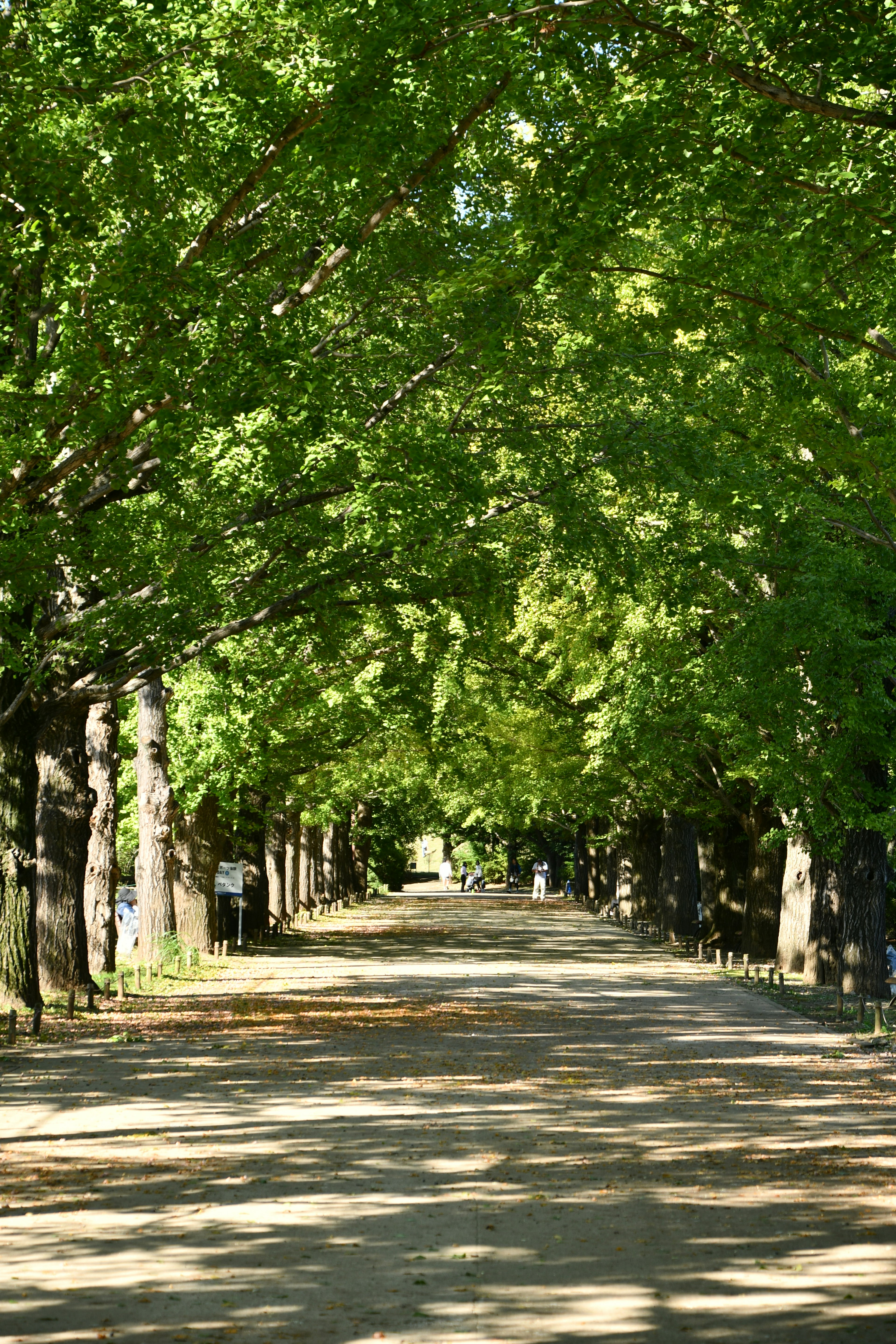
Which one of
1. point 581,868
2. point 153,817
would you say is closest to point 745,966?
point 153,817

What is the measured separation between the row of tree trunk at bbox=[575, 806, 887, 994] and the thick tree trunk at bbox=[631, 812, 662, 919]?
0.04m

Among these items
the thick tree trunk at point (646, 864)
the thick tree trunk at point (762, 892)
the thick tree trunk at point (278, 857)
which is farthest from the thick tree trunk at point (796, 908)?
the thick tree trunk at point (278, 857)

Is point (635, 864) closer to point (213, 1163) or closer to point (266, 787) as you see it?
point (266, 787)

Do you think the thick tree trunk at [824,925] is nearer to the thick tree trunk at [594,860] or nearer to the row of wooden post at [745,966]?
the row of wooden post at [745,966]

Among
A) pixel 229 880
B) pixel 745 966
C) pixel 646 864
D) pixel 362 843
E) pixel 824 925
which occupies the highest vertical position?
pixel 362 843

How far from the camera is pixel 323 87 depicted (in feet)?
37.0

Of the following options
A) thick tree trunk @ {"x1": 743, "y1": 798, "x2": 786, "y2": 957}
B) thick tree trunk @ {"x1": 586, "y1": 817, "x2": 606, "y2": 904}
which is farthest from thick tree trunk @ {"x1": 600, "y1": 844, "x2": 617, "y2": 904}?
thick tree trunk @ {"x1": 743, "y1": 798, "x2": 786, "y2": 957}

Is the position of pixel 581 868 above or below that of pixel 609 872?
below

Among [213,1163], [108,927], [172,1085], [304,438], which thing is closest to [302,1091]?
[172,1085]

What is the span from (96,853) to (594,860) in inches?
1454

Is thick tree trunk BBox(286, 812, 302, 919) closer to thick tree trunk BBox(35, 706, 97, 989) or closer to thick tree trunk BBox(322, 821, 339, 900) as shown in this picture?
thick tree trunk BBox(322, 821, 339, 900)

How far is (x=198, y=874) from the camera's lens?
28688mm

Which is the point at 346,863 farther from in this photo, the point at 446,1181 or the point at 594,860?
the point at 446,1181

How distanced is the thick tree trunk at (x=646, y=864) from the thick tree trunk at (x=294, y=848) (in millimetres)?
9334
